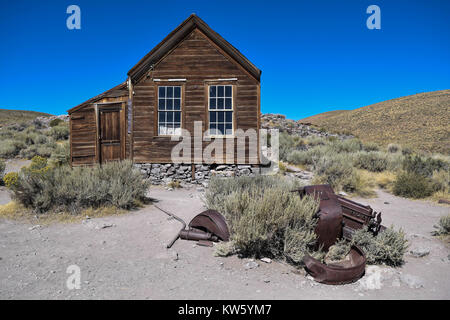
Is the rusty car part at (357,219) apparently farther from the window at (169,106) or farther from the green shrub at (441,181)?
the window at (169,106)

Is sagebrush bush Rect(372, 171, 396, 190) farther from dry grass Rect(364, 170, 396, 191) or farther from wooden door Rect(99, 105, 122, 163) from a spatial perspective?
wooden door Rect(99, 105, 122, 163)

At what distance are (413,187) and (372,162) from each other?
12.1ft

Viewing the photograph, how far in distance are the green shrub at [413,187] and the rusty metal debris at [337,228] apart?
5582mm

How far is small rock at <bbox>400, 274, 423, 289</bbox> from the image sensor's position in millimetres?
3361

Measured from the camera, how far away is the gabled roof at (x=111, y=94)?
9.91 m

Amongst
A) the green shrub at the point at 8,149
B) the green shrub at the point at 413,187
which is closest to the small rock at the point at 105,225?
the green shrub at the point at 413,187

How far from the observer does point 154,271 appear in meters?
3.52

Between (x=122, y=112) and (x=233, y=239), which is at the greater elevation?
(x=122, y=112)

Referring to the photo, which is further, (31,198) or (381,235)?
(31,198)

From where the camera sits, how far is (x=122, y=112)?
396 inches
